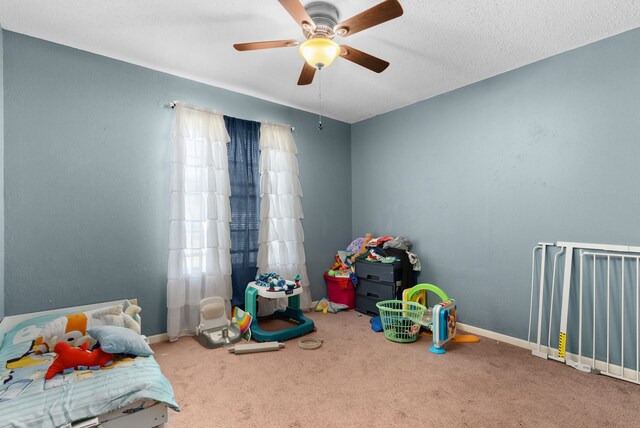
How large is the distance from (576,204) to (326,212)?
8.85 ft

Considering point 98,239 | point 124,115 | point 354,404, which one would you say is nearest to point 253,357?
point 354,404

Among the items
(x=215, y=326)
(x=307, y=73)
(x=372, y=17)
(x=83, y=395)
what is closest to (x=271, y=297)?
(x=215, y=326)

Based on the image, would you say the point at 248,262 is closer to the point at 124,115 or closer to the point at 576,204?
the point at 124,115

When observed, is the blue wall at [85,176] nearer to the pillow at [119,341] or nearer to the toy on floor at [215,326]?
the toy on floor at [215,326]

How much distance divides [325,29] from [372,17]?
456mm

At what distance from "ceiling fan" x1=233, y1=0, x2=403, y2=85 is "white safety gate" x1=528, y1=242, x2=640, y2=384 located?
2239mm

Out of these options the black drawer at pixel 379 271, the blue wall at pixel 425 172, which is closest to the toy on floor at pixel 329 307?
the black drawer at pixel 379 271

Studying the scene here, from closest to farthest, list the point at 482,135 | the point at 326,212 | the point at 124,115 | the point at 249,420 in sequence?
the point at 249,420, the point at 124,115, the point at 482,135, the point at 326,212

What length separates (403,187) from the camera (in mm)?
4012

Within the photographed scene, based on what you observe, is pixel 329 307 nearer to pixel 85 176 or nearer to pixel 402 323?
pixel 402 323

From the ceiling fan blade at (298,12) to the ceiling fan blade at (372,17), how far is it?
7.2 inches

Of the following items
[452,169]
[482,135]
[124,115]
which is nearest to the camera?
[124,115]

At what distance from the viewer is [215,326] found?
123 inches

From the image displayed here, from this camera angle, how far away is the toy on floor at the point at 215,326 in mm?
2932
